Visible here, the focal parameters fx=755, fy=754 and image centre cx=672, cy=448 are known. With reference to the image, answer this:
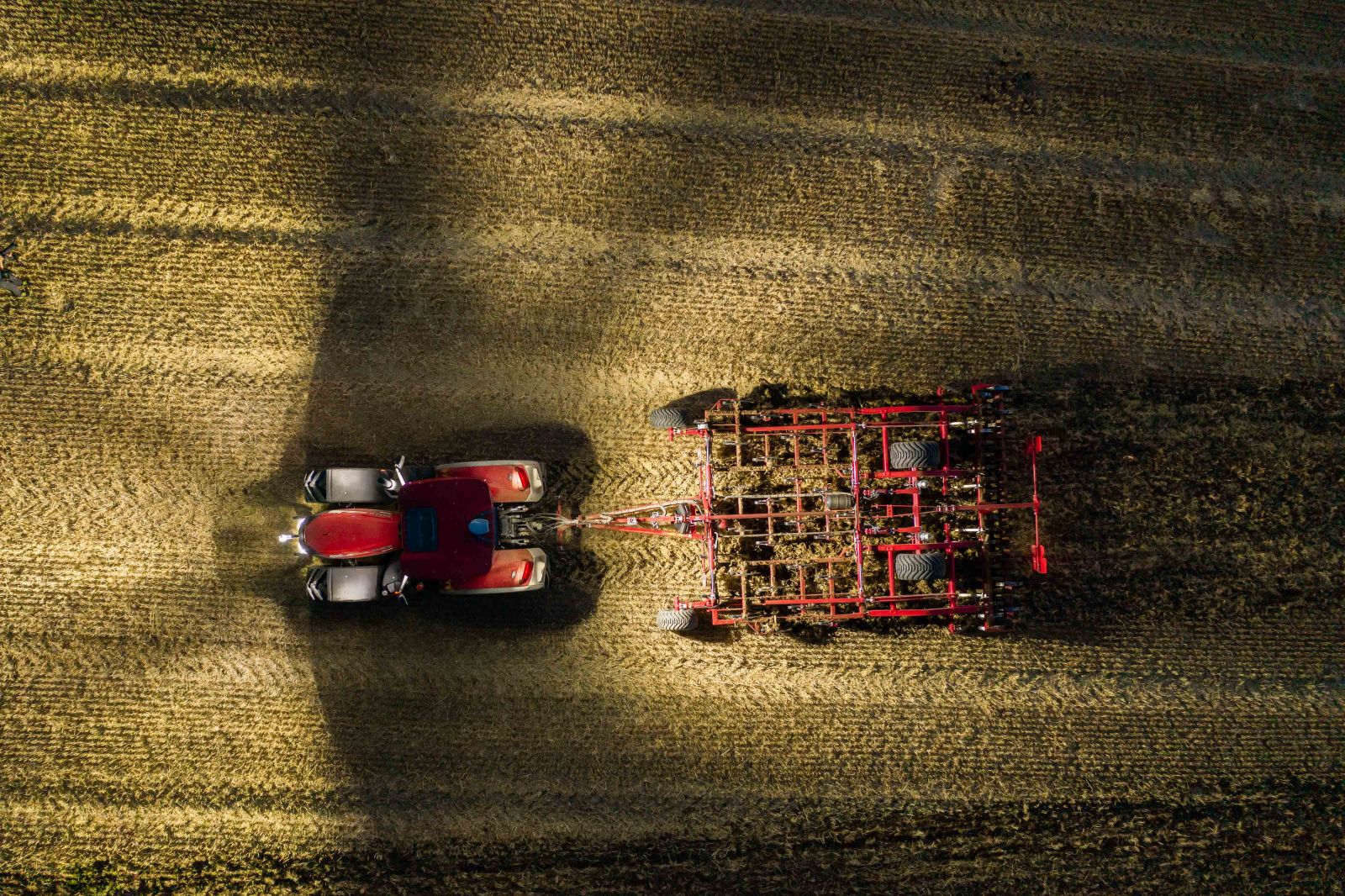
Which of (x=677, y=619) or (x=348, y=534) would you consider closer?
(x=348, y=534)

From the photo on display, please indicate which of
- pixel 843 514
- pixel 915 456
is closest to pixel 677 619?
pixel 843 514

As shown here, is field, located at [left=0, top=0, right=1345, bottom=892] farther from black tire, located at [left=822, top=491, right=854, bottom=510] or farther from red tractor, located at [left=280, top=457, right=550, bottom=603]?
black tire, located at [left=822, top=491, right=854, bottom=510]

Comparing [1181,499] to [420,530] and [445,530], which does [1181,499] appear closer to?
[445,530]

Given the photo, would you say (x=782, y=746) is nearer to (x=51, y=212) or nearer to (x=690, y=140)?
(x=690, y=140)

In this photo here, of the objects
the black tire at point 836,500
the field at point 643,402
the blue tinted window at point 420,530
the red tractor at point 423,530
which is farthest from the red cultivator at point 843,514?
the blue tinted window at point 420,530

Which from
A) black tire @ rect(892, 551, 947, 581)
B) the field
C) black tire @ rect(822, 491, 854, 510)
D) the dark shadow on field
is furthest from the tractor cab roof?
the dark shadow on field

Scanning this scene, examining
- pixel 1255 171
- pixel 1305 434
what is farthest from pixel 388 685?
pixel 1255 171
